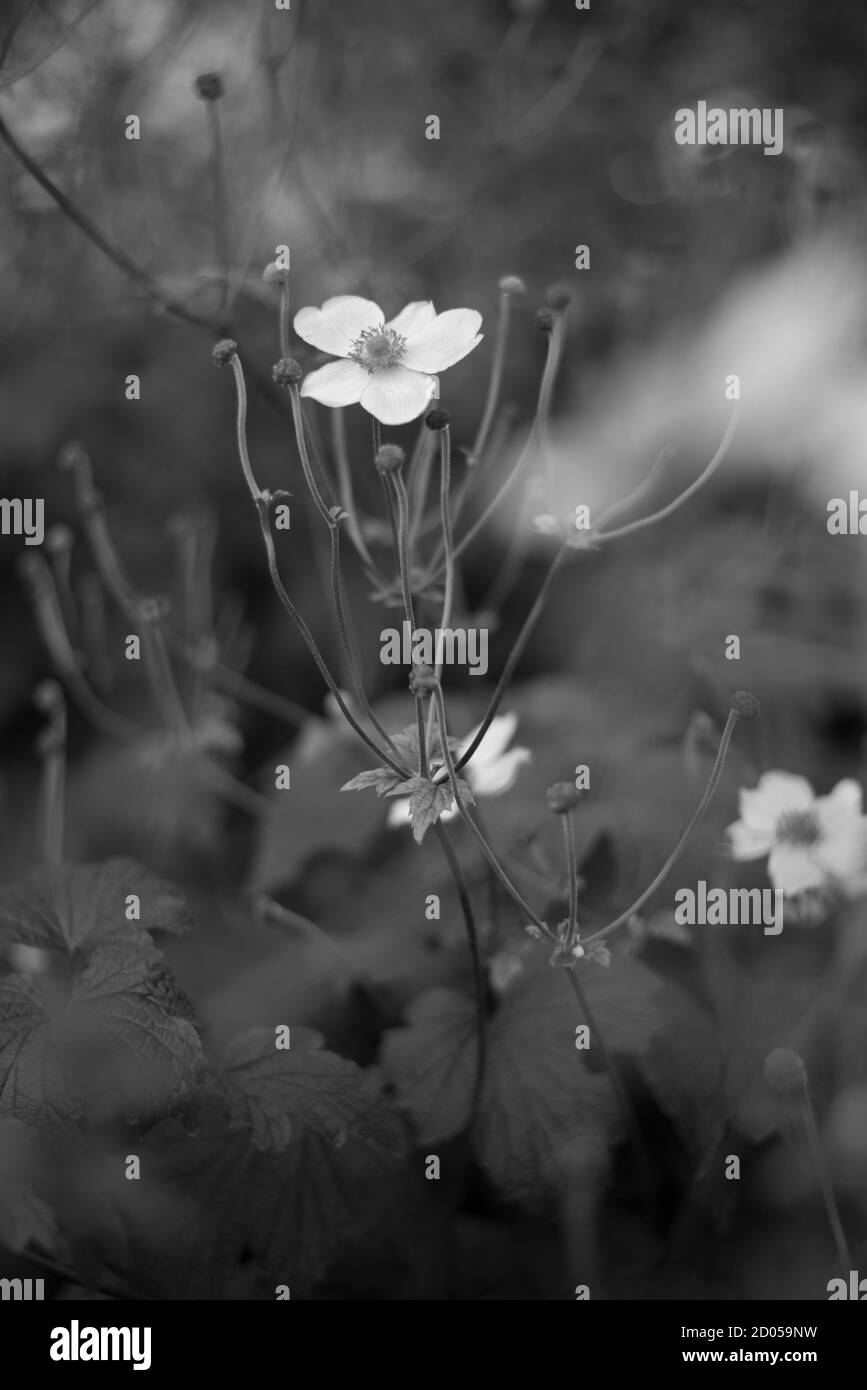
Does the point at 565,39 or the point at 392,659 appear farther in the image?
the point at 565,39

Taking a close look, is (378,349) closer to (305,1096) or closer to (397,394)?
(397,394)

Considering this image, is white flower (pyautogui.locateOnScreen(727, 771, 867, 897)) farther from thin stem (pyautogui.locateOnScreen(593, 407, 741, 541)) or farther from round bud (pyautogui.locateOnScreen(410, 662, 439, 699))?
round bud (pyautogui.locateOnScreen(410, 662, 439, 699))

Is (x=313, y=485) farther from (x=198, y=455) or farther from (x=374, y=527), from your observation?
(x=198, y=455)

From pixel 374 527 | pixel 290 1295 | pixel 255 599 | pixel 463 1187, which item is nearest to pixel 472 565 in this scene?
pixel 255 599

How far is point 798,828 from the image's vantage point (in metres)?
1.18

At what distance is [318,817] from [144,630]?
1.10ft

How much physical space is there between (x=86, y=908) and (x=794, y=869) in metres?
0.66

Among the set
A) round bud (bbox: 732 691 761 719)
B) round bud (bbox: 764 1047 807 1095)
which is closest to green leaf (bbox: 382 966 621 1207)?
round bud (bbox: 764 1047 807 1095)

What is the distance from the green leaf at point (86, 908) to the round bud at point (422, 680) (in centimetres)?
33

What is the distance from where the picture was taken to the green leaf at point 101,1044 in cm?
88

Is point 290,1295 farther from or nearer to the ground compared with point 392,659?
nearer to the ground

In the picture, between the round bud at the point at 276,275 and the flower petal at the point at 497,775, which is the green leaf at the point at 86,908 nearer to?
the flower petal at the point at 497,775

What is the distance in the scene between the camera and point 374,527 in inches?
49.0

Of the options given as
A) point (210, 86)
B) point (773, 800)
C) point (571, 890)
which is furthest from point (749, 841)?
point (210, 86)
